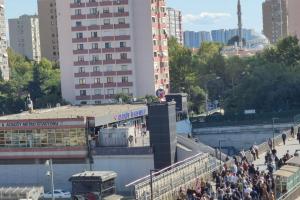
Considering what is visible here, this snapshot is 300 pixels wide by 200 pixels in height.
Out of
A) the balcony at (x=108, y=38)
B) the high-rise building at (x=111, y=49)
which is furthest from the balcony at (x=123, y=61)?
the balcony at (x=108, y=38)

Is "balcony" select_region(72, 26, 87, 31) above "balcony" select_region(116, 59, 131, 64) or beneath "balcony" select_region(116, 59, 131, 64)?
above

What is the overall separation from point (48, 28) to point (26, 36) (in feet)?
108

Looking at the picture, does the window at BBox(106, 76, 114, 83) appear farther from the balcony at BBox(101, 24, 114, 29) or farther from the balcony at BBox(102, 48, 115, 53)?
the balcony at BBox(101, 24, 114, 29)

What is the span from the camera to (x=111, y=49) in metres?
84.4

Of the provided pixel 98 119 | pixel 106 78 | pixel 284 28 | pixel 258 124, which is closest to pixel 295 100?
pixel 258 124

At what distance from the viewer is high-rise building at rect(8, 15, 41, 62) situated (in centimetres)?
17812

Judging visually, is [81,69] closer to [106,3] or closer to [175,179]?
[106,3]

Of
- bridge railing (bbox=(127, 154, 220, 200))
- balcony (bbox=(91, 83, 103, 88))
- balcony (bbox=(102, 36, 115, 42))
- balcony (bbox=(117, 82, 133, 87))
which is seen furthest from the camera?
balcony (bbox=(91, 83, 103, 88))

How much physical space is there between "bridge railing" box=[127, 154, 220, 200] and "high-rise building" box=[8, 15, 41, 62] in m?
141

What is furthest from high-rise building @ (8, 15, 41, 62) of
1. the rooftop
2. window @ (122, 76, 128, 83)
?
the rooftop

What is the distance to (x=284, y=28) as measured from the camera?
642 ft

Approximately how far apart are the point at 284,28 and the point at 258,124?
135 metres

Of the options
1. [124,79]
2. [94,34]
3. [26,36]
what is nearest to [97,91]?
[124,79]

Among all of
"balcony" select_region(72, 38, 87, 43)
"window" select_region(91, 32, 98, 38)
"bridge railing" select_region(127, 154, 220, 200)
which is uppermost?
"window" select_region(91, 32, 98, 38)
